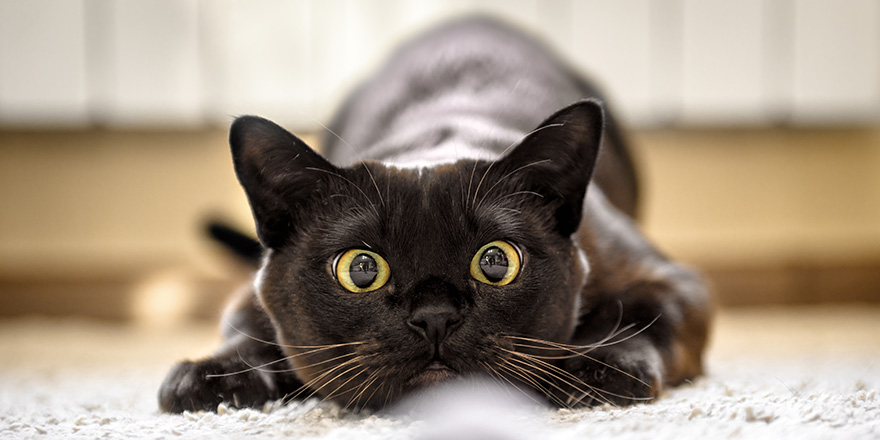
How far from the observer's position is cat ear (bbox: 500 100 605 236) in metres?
1.04

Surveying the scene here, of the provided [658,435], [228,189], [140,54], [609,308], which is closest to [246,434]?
[658,435]

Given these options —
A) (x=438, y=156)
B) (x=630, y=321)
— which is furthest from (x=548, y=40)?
(x=630, y=321)

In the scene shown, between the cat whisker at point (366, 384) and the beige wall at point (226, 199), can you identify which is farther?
the beige wall at point (226, 199)

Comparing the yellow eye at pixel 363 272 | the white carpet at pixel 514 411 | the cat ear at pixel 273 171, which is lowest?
the white carpet at pixel 514 411

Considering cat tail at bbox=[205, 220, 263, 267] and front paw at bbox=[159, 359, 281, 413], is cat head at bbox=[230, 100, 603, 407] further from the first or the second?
cat tail at bbox=[205, 220, 263, 267]

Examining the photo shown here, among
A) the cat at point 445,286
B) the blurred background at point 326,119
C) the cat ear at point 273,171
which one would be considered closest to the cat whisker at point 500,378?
the cat at point 445,286

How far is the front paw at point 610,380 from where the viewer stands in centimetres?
102

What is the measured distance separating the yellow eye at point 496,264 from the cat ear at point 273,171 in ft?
0.85

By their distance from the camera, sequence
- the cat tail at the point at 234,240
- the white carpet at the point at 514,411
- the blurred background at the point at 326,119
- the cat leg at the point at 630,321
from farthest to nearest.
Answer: the blurred background at the point at 326,119 → the cat tail at the point at 234,240 → the cat leg at the point at 630,321 → the white carpet at the point at 514,411

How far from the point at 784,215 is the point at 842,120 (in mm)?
456

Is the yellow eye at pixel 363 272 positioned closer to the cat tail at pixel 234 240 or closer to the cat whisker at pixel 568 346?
the cat whisker at pixel 568 346

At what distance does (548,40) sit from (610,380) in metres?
2.15

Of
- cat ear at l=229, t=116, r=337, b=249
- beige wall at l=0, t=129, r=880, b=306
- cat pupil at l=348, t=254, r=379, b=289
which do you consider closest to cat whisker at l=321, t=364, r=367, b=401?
cat pupil at l=348, t=254, r=379, b=289

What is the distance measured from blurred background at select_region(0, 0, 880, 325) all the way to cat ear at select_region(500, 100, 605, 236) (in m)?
1.90
